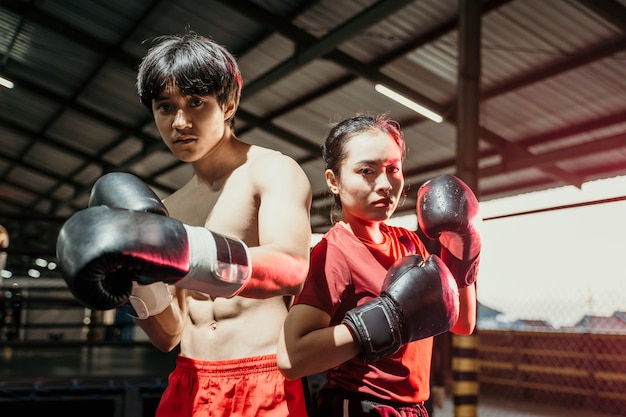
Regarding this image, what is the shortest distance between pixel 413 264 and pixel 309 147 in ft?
36.0

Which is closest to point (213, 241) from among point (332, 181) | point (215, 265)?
point (215, 265)

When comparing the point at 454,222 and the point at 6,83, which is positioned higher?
the point at 6,83

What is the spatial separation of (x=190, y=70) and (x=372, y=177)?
420 mm

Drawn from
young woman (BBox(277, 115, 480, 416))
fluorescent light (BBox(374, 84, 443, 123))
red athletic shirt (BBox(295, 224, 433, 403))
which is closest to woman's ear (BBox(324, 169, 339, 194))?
young woman (BBox(277, 115, 480, 416))

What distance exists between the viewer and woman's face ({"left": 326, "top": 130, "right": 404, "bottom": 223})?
4.37ft

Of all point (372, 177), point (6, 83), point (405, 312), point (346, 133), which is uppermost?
point (6, 83)

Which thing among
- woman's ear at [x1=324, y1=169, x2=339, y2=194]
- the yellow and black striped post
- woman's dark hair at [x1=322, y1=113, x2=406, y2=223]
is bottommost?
the yellow and black striped post

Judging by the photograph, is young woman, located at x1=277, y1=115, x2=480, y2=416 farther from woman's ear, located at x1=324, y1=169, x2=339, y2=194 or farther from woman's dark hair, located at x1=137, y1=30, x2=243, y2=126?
woman's dark hair, located at x1=137, y1=30, x2=243, y2=126

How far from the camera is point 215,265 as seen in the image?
96cm

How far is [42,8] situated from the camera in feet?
33.9

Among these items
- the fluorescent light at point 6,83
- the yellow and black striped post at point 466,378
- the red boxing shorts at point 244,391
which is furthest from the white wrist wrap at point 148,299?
the fluorescent light at point 6,83

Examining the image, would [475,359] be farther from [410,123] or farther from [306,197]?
[410,123]

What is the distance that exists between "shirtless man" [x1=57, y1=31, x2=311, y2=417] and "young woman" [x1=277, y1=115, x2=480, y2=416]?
109 millimetres

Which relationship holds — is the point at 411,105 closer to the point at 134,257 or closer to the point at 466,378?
the point at 466,378
